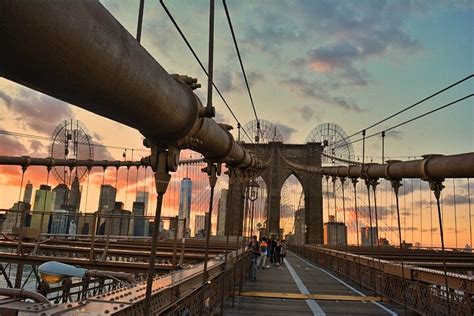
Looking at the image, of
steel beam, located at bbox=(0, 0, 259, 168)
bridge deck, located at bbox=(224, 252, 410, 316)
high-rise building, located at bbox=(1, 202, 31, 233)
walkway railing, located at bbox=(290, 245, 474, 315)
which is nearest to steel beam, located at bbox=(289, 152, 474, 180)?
walkway railing, located at bbox=(290, 245, 474, 315)

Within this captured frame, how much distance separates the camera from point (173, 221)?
9.48m

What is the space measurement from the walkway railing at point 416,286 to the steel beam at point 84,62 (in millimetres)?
5878

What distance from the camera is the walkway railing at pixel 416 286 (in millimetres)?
5691

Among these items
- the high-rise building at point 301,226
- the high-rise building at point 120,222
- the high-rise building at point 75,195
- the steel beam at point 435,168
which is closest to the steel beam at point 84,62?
the steel beam at point 435,168

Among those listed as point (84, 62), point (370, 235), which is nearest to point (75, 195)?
point (370, 235)

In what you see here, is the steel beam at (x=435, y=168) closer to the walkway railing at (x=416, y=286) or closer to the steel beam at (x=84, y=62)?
the walkway railing at (x=416, y=286)

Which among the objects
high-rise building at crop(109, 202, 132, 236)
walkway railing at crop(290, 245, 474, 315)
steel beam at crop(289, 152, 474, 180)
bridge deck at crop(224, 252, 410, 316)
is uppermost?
steel beam at crop(289, 152, 474, 180)

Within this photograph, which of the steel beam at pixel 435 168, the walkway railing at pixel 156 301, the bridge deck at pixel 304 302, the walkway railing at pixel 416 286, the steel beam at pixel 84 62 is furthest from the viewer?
the bridge deck at pixel 304 302

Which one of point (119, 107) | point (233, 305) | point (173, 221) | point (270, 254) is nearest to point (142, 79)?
point (119, 107)

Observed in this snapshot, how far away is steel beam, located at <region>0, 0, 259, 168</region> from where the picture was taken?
1074mm

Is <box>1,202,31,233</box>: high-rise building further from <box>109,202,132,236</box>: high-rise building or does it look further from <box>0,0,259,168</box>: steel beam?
<box>0,0,259,168</box>: steel beam

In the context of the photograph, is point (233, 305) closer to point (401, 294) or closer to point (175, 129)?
point (401, 294)

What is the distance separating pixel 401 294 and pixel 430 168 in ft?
11.7

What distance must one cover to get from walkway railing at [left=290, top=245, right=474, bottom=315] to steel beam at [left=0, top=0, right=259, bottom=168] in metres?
5.88
